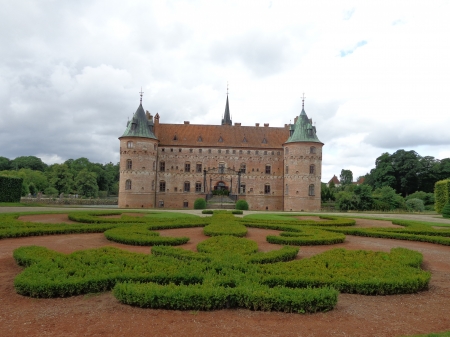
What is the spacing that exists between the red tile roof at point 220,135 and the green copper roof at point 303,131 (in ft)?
12.2

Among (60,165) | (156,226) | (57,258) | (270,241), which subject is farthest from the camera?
(60,165)

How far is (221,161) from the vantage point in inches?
2044

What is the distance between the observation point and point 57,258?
30.0ft

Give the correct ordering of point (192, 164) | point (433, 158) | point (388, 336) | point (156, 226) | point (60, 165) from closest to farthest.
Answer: point (388, 336)
point (156, 226)
point (192, 164)
point (433, 158)
point (60, 165)

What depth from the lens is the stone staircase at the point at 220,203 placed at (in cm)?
4384

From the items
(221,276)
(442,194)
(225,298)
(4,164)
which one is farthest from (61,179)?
(225,298)

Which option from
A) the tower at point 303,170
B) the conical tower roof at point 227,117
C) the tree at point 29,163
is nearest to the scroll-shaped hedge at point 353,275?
the tower at point 303,170

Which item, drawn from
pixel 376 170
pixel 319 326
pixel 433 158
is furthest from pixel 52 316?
pixel 433 158

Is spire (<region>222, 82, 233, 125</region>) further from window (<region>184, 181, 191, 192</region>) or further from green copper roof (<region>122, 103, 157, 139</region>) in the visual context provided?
green copper roof (<region>122, 103, 157, 139</region>)

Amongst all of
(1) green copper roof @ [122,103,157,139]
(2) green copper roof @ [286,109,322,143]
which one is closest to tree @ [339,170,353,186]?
(2) green copper roof @ [286,109,322,143]

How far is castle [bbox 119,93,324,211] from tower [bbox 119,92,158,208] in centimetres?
13

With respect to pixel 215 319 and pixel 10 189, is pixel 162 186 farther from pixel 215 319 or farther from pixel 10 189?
pixel 215 319

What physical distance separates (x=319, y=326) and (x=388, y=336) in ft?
3.66

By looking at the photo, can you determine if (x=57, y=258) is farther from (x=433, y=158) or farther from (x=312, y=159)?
(x=433, y=158)
